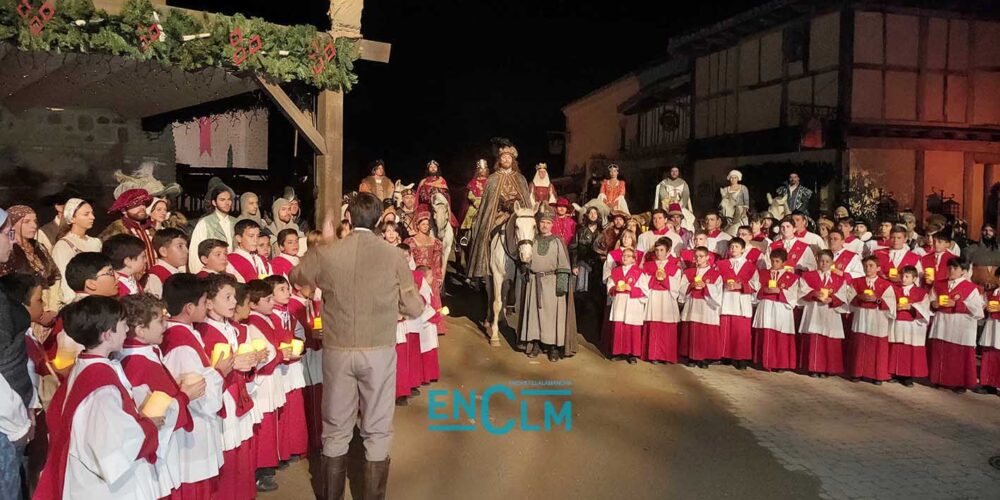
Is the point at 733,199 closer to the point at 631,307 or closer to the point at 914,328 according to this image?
the point at 914,328

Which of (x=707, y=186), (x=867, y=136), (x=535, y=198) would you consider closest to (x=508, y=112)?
(x=707, y=186)

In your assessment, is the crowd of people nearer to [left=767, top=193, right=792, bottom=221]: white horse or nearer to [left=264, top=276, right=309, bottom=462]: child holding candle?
[left=264, top=276, right=309, bottom=462]: child holding candle

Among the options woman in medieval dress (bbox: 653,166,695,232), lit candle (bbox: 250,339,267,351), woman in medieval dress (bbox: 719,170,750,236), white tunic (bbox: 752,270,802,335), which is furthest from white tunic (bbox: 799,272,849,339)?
lit candle (bbox: 250,339,267,351)

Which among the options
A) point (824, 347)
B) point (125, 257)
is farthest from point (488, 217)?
point (125, 257)

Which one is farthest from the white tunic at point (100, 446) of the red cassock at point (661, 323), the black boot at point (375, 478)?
the red cassock at point (661, 323)

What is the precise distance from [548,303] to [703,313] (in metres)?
2.09

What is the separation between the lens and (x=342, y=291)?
4.69 meters

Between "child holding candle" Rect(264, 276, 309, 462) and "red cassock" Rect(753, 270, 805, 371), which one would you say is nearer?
"child holding candle" Rect(264, 276, 309, 462)

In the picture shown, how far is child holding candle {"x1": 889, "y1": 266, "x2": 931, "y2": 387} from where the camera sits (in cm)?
880

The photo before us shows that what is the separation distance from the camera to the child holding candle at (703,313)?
9.41 meters

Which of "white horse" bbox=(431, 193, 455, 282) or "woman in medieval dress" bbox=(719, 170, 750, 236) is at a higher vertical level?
"woman in medieval dress" bbox=(719, 170, 750, 236)

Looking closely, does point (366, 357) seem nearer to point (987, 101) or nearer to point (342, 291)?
point (342, 291)

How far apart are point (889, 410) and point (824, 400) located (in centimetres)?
66

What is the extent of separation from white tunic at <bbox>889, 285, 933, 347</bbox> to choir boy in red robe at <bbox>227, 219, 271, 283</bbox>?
24.9ft
